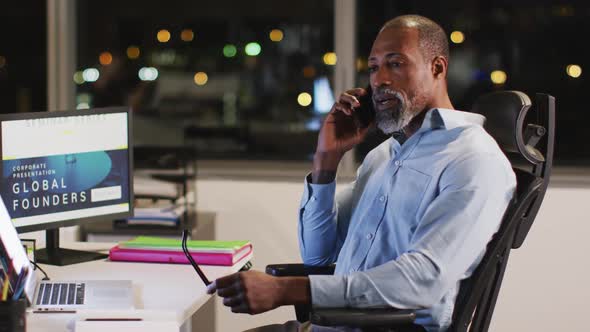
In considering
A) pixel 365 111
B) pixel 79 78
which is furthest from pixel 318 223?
pixel 79 78

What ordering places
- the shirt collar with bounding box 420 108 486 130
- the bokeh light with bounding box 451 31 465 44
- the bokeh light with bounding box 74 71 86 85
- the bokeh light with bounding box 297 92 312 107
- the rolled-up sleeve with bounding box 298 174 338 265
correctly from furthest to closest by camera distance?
1. the bokeh light with bounding box 297 92 312 107
2. the bokeh light with bounding box 74 71 86 85
3. the bokeh light with bounding box 451 31 465 44
4. the rolled-up sleeve with bounding box 298 174 338 265
5. the shirt collar with bounding box 420 108 486 130

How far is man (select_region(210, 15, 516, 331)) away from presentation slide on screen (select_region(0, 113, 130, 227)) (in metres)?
0.74

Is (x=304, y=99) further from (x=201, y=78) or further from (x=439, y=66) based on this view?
(x=439, y=66)

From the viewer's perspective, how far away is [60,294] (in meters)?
2.31

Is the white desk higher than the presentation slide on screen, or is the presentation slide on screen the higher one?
the presentation slide on screen

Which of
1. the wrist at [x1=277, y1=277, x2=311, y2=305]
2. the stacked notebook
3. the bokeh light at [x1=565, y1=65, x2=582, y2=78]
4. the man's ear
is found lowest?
the stacked notebook

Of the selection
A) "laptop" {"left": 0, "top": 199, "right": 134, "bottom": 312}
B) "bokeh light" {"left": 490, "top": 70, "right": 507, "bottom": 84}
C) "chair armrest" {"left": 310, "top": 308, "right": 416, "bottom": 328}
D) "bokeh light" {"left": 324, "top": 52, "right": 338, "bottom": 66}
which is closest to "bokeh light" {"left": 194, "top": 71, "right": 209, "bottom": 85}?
"bokeh light" {"left": 324, "top": 52, "right": 338, "bottom": 66}

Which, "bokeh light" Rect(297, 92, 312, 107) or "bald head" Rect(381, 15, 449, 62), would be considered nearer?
"bald head" Rect(381, 15, 449, 62)

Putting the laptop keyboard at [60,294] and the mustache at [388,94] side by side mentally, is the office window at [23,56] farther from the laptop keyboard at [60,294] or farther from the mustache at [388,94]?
the mustache at [388,94]

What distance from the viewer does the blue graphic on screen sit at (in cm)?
278

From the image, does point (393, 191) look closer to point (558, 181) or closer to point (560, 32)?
point (558, 181)

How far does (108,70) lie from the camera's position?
4.90 m

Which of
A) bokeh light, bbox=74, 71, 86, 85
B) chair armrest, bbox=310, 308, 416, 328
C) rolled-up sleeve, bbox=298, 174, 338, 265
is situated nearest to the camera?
chair armrest, bbox=310, 308, 416, 328

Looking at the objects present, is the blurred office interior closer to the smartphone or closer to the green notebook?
the green notebook
